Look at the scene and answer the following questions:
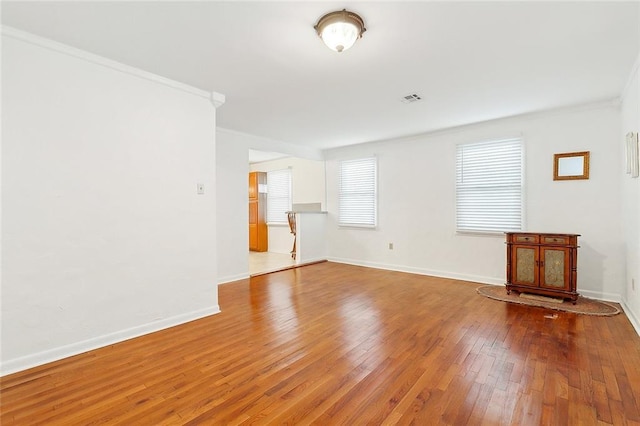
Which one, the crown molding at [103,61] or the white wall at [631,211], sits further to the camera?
the white wall at [631,211]

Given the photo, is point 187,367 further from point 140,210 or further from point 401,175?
point 401,175

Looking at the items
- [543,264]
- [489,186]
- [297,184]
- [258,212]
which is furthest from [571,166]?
[258,212]

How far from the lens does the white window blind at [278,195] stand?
8.29 m

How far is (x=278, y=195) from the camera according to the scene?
8562mm

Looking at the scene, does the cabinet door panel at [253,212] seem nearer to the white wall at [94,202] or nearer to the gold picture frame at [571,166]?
the white wall at [94,202]

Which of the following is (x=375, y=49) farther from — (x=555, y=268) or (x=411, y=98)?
(x=555, y=268)

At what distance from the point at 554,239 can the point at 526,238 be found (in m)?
0.28

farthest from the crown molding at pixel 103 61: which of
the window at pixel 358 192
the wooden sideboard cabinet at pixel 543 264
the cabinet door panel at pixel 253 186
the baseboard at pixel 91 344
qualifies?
the cabinet door panel at pixel 253 186

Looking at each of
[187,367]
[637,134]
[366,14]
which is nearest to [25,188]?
[187,367]

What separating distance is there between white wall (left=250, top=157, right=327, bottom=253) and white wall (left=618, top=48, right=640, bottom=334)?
4.86 metres

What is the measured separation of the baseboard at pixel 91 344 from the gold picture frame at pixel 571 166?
4741 millimetres

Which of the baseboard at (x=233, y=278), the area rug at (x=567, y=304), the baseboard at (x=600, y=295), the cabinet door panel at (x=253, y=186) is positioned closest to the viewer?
the area rug at (x=567, y=304)

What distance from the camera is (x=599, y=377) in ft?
6.90

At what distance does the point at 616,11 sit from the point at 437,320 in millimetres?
2815
